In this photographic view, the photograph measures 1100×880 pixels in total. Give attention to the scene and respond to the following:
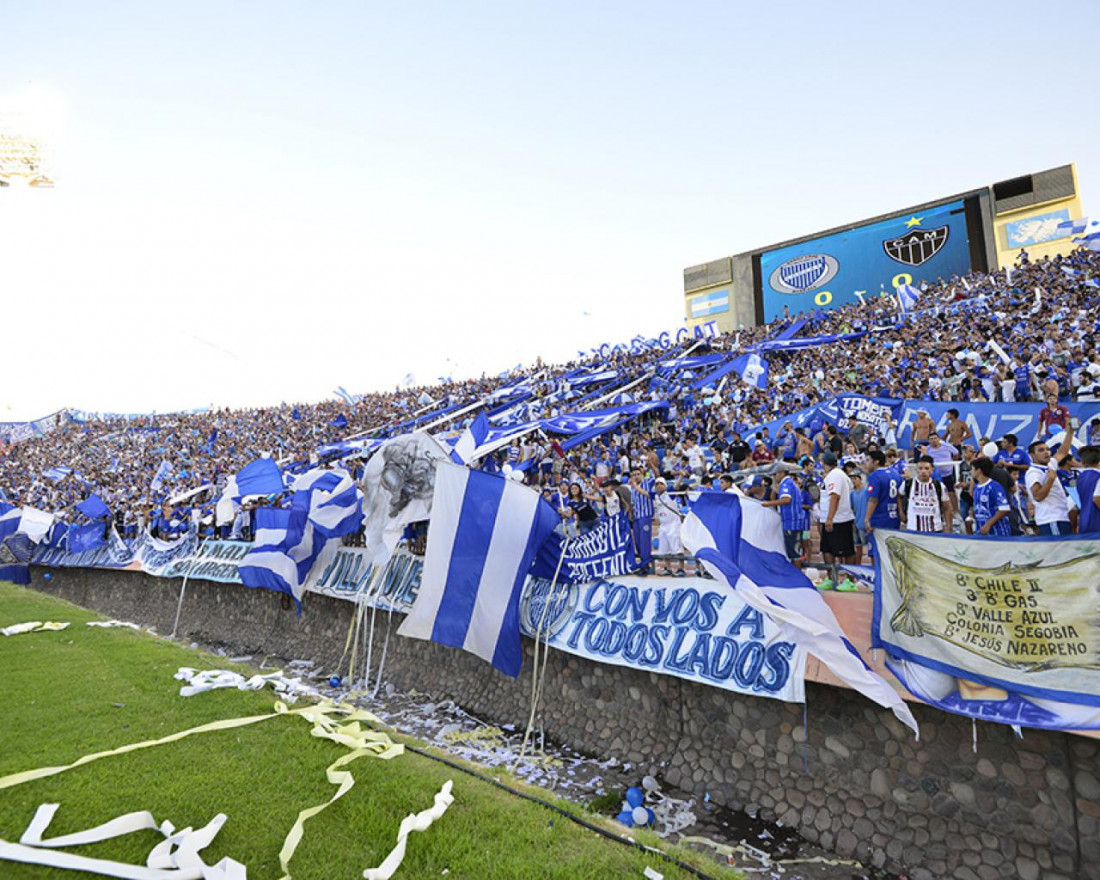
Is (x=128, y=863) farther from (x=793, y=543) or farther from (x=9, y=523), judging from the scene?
(x=9, y=523)

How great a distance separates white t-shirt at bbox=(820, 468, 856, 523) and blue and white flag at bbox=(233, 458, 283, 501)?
12983 mm

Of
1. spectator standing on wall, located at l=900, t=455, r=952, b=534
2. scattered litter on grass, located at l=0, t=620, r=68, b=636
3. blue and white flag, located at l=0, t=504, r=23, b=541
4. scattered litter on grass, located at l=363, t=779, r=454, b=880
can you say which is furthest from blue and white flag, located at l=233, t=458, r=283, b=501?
blue and white flag, located at l=0, t=504, r=23, b=541

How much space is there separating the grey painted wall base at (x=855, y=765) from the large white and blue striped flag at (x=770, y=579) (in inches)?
21.0

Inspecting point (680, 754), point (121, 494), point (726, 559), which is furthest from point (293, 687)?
point (121, 494)

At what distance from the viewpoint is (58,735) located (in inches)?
262

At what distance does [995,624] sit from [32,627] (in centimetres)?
1579

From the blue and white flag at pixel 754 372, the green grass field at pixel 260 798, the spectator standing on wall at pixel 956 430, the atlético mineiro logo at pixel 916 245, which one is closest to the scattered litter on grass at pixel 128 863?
the green grass field at pixel 260 798

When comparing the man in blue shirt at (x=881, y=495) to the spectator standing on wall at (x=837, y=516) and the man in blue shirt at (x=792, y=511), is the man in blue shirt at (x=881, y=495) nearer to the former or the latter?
the spectator standing on wall at (x=837, y=516)

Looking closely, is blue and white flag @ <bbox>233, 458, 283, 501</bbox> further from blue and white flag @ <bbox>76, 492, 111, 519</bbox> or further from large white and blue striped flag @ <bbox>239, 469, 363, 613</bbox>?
blue and white flag @ <bbox>76, 492, 111, 519</bbox>

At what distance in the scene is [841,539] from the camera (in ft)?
27.5

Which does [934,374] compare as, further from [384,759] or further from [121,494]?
[121,494]

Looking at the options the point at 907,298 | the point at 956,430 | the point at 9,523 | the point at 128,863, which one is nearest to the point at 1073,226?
the point at 907,298

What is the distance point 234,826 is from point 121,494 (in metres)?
34.4

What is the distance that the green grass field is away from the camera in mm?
4684
